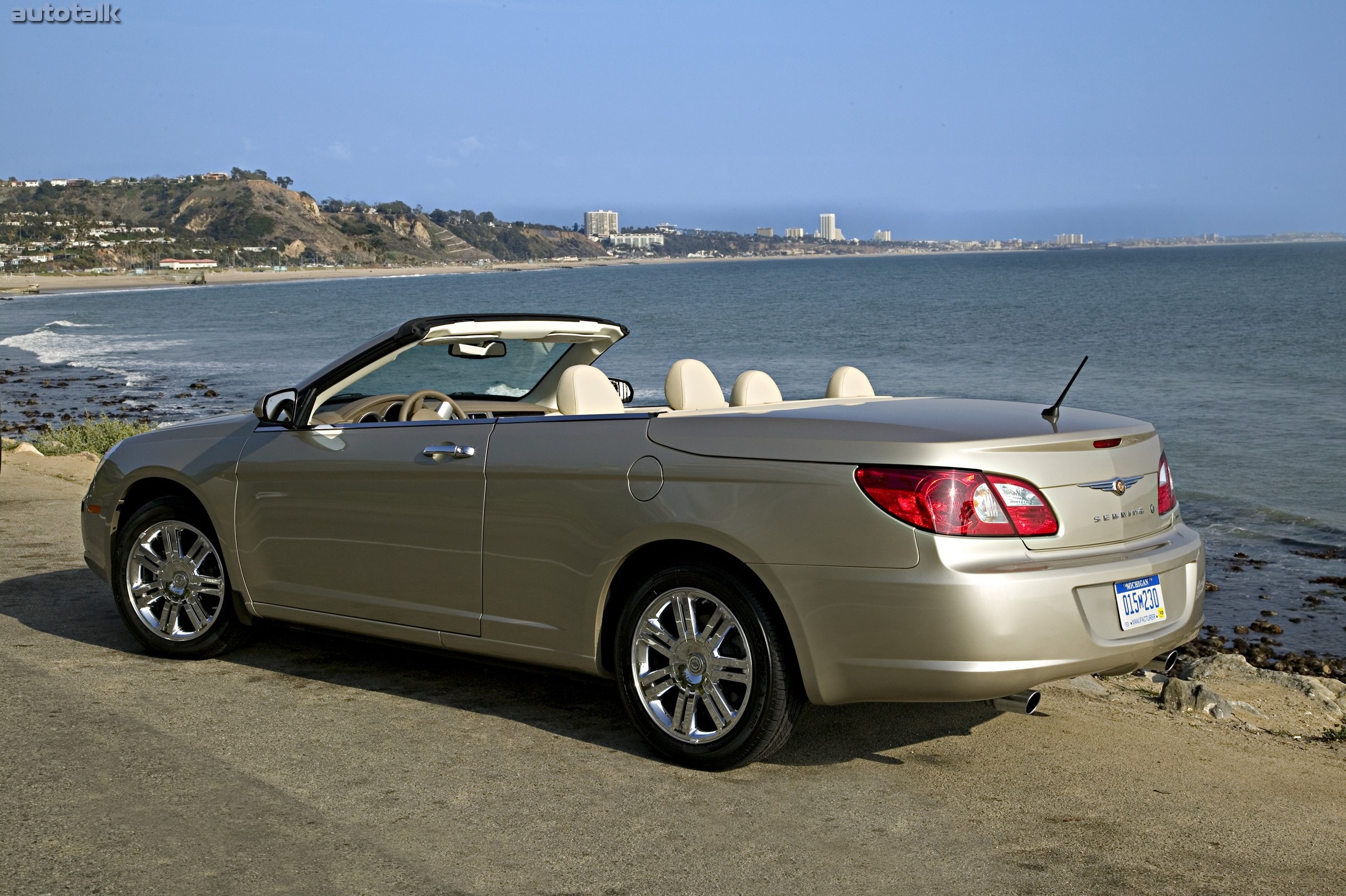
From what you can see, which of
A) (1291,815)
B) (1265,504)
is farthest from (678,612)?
(1265,504)

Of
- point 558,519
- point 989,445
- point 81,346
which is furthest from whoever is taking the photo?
point 81,346

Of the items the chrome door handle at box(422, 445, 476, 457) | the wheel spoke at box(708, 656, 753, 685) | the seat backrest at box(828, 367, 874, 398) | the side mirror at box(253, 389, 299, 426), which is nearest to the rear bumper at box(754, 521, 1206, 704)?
the wheel spoke at box(708, 656, 753, 685)

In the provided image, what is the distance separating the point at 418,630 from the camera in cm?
531

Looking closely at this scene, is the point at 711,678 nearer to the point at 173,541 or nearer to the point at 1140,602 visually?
the point at 1140,602

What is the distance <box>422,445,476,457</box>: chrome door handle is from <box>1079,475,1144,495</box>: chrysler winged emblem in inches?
88.9

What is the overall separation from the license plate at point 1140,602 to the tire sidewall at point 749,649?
3.68 feet

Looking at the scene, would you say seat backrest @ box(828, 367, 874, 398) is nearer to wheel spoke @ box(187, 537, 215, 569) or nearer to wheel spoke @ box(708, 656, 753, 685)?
wheel spoke @ box(708, 656, 753, 685)

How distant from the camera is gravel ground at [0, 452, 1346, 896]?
12.3 ft

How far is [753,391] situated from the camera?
19.0 ft

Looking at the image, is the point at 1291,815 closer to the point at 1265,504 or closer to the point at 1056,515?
the point at 1056,515

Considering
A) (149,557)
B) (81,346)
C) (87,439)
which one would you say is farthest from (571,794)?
(81,346)

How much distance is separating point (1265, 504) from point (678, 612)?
1309cm

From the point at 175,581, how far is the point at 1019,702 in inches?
155

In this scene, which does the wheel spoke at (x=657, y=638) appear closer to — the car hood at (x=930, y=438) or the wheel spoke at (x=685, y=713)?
the wheel spoke at (x=685, y=713)
